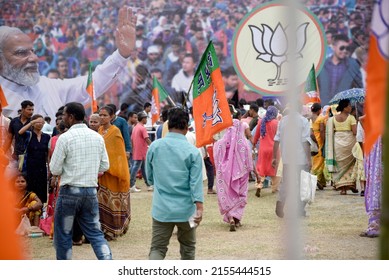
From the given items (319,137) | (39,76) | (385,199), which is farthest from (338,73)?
(385,199)

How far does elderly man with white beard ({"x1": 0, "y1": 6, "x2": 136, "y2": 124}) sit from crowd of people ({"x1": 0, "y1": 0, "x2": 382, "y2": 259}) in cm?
4

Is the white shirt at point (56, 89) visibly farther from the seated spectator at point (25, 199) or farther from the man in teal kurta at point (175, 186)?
the man in teal kurta at point (175, 186)

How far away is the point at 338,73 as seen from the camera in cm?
2211

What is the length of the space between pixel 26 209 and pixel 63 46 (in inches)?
603

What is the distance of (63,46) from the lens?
2297 cm

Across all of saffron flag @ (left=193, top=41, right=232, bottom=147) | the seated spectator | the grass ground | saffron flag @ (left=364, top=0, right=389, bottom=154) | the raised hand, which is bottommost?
the grass ground

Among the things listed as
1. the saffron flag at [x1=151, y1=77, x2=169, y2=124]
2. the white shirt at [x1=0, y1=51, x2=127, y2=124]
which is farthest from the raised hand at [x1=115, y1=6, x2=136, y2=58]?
the saffron flag at [x1=151, y1=77, x2=169, y2=124]

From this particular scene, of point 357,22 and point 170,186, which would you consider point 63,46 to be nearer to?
point 357,22

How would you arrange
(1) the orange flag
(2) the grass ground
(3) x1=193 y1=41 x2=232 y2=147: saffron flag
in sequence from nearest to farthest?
(1) the orange flag < (2) the grass ground < (3) x1=193 y1=41 x2=232 y2=147: saffron flag

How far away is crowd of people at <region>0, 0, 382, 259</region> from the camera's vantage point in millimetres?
5754

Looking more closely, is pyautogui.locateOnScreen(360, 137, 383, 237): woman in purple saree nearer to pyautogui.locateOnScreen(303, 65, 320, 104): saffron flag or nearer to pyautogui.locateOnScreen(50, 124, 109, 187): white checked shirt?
pyautogui.locateOnScreen(50, 124, 109, 187): white checked shirt

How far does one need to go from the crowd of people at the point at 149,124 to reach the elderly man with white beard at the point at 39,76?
1.6 inches

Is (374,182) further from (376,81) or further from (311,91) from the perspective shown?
(311,91)

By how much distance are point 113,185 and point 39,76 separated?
14250mm
